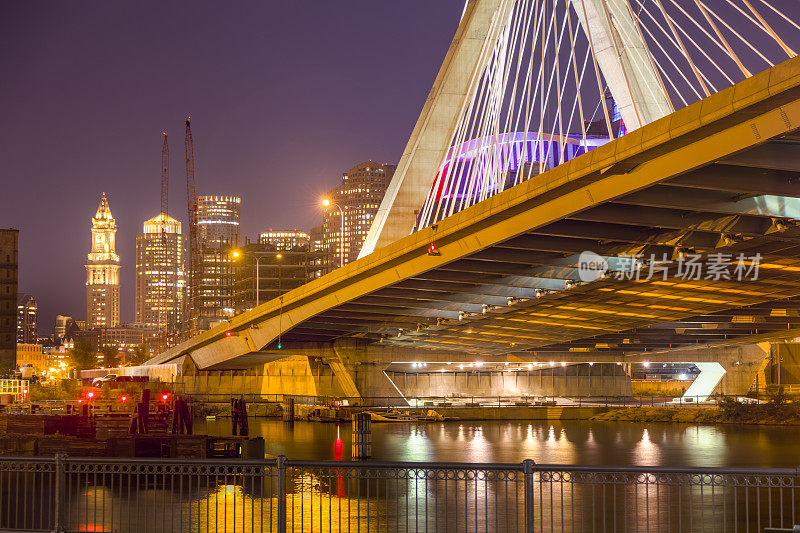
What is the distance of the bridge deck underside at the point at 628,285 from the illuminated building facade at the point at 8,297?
51.3m

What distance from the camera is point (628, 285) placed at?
38.8 metres

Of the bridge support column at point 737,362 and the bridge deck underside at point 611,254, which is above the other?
the bridge deck underside at point 611,254

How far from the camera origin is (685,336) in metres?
64.0

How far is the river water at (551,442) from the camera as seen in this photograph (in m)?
32.1

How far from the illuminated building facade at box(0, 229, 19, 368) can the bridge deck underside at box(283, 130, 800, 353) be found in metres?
51.3

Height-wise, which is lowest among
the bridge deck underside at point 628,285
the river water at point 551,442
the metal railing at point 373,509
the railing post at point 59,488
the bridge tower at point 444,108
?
the river water at point 551,442

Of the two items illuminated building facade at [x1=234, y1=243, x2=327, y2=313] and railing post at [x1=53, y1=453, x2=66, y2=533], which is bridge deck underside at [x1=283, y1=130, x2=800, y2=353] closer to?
railing post at [x1=53, y1=453, x2=66, y2=533]

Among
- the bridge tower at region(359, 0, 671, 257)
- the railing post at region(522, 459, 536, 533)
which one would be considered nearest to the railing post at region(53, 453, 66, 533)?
the railing post at region(522, 459, 536, 533)

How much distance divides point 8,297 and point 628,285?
84.4 metres

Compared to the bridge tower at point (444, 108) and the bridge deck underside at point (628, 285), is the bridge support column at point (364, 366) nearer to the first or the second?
the bridge deck underside at point (628, 285)

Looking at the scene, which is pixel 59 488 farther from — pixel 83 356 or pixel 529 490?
pixel 83 356

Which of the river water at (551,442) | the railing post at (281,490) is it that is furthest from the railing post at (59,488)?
the river water at (551,442)

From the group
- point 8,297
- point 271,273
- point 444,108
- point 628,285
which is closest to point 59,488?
point 628,285

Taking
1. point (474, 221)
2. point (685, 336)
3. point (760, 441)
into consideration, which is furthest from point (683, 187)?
point (685, 336)
